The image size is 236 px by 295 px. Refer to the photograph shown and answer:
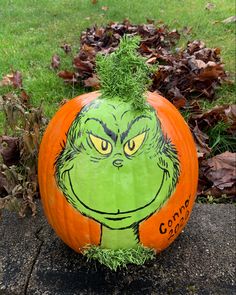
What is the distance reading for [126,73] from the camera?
2027 millimetres

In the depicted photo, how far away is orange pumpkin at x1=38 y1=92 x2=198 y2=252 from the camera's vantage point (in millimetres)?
2096

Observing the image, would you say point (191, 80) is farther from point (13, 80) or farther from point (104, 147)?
Result: point (104, 147)

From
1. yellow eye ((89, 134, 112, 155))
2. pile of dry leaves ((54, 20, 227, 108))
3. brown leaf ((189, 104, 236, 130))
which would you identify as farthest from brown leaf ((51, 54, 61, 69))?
yellow eye ((89, 134, 112, 155))

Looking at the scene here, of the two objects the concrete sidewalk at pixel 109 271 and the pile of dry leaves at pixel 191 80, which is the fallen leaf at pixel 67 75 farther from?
the concrete sidewalk at pixel 109 271

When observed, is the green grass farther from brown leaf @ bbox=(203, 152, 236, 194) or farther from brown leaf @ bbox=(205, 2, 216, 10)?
brown leaf @ bbox=(203, 152, 236, 194)

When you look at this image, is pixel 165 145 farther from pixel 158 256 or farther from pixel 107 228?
pixel 158 256

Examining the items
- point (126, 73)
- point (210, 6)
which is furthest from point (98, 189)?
point (210, 6)

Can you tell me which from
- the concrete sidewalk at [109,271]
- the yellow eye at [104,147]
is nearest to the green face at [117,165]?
the yellow eye at [104,147]

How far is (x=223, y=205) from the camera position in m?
2.89

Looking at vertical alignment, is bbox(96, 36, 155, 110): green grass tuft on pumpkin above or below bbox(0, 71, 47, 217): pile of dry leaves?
above

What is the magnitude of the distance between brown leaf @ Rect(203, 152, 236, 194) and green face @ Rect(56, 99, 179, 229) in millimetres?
1196

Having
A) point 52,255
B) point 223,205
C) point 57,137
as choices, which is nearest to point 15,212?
point 52,255

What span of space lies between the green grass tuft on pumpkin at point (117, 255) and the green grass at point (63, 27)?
2059 mm

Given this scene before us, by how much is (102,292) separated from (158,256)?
34cm
